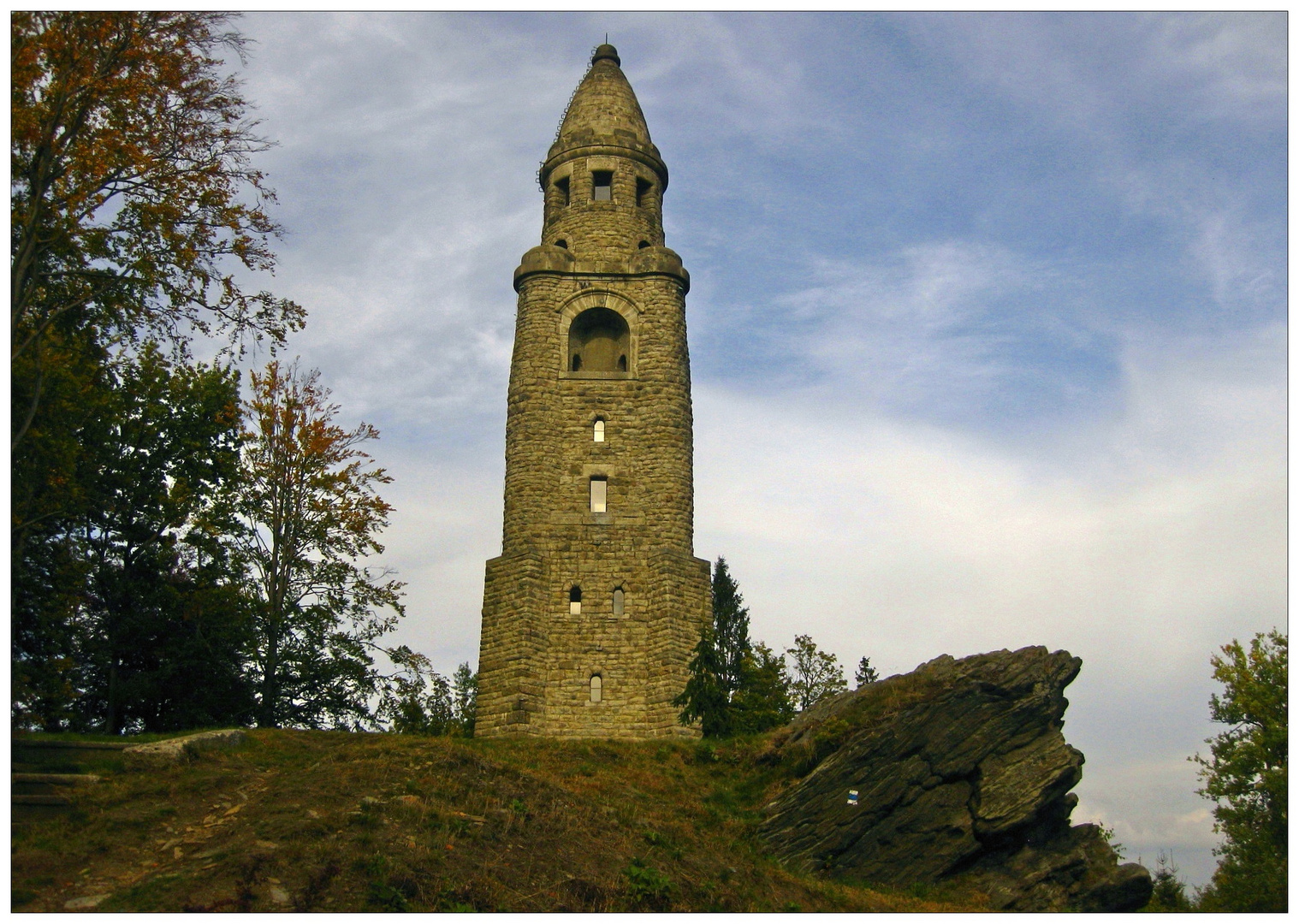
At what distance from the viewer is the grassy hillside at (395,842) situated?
1293cm

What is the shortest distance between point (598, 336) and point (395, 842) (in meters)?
19.6

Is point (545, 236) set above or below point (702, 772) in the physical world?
above

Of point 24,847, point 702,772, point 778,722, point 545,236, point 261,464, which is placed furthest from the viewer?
point 545,236

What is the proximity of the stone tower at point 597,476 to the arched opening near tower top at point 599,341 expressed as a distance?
0.15ft

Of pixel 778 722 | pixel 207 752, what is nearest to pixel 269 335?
pixel 207 752

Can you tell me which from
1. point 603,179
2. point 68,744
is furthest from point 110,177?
point 603,179

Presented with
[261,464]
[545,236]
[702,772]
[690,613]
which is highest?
[545,236]

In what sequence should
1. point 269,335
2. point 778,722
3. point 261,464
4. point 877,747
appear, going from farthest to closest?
1. point 261,464
2. point 778,722
3. point 877,747
4. point 269,335

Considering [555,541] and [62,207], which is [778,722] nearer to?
[555,541]

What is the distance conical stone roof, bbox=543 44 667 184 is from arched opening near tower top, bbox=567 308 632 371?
5.58m

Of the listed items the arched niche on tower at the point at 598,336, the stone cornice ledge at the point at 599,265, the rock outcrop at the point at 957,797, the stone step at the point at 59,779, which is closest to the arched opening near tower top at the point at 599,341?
the arched niche on tower at the point at 598,336

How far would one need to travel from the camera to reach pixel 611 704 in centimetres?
2680

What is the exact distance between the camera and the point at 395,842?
1427cm

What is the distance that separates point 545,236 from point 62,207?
17541 mm
